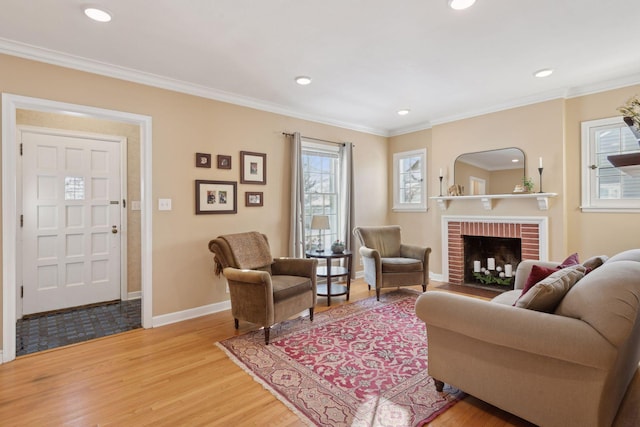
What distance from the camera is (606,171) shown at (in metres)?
3.67

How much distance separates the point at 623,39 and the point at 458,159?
2284 mm

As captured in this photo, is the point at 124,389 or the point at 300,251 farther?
the point at 300,251

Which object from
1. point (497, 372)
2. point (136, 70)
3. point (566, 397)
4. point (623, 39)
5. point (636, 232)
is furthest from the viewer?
point (636, 232)

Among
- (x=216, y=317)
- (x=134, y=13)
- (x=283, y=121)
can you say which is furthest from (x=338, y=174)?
(x=134, y=13)

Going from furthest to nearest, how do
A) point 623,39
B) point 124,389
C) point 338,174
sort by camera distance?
point 338,174, point 623,39, point 124,389

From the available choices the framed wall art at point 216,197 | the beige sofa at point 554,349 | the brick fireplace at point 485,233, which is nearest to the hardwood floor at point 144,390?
the beige sofa at point 554,349

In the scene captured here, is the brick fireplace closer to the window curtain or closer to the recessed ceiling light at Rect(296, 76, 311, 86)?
the window curtain

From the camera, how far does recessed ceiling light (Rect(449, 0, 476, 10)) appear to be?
2133 mm

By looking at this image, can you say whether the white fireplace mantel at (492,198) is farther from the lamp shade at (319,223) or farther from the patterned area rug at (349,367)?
the patterned area rug at (349,367)

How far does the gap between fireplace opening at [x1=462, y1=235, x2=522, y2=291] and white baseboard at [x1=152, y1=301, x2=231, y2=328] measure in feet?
11.5

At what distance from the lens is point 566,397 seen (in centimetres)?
157

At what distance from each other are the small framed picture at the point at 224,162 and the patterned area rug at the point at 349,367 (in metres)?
1.91

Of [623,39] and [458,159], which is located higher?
[623,39]

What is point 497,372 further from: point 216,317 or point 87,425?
point 216,317
